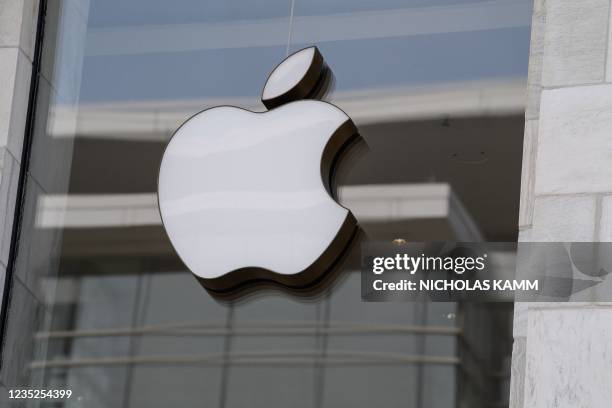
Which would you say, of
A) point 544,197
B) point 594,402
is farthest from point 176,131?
point 594,402

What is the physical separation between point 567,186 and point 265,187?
1.66 metres

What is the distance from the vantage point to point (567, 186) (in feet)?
19.5

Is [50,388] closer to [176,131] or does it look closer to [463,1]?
[176,131]

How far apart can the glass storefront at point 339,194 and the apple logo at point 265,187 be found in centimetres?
9

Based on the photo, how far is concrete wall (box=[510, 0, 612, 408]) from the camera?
222 inches

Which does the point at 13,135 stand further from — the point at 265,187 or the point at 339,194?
the point at 339,194

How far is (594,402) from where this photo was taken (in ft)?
18.2

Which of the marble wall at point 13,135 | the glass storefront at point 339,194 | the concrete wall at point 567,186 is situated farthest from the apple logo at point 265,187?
the concrete wall at point 567,186

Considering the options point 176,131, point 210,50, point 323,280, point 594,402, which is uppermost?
point 210,50

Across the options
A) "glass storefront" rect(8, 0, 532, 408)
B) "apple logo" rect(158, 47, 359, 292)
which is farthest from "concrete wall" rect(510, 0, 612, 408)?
"apple logo" rect(158, 47, 359, 292)

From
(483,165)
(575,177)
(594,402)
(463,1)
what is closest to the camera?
(594,402)

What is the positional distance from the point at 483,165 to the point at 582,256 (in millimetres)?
819

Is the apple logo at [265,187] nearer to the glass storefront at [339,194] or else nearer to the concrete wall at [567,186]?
the glass storefront at [339,194]

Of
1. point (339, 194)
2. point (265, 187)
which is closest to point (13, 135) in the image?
point (265, 187)
